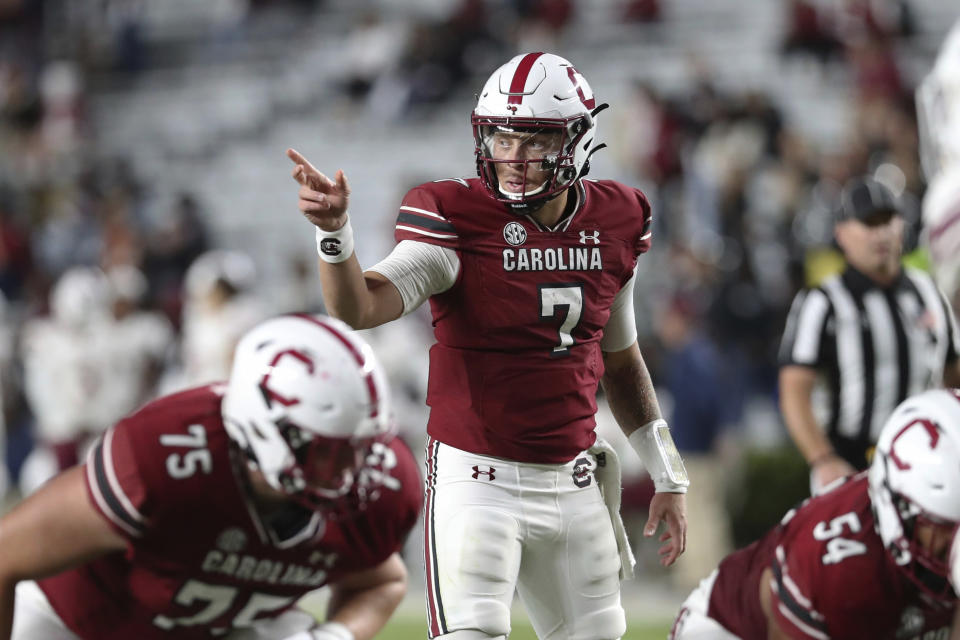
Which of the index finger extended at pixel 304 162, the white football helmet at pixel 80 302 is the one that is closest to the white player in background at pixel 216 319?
the white football helmet at pixel 80 302

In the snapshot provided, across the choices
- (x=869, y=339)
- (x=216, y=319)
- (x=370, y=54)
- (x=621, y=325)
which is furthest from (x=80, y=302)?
(x=621, y=325)

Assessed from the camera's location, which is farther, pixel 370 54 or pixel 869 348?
pixel 370 54

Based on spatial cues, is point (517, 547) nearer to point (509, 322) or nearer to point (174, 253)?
point (509, 322)

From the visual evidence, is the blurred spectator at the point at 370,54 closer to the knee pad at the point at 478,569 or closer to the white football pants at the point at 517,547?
the white football pants at the point at 517,547

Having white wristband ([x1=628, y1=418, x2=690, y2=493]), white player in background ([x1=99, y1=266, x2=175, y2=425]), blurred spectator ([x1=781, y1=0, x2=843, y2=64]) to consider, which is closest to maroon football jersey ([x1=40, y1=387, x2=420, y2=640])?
white wristband ([x1=628, y1=418, x2=690, y2=493])

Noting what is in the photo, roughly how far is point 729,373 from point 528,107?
5.66 metres

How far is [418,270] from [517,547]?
0.67 meters

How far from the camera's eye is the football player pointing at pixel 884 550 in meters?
2.97

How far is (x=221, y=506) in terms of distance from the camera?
9.42 ft

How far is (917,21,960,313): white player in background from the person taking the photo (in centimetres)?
288

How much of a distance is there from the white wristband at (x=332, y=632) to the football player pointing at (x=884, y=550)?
3.21 ft

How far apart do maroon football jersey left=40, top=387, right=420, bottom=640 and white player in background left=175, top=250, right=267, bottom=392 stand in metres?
4.11

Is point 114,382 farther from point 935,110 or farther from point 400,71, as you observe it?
point 935,110

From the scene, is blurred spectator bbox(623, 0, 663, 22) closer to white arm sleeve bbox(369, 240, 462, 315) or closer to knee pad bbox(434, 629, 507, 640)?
white arm sleeve bbox(369, 240, 462, 315)
